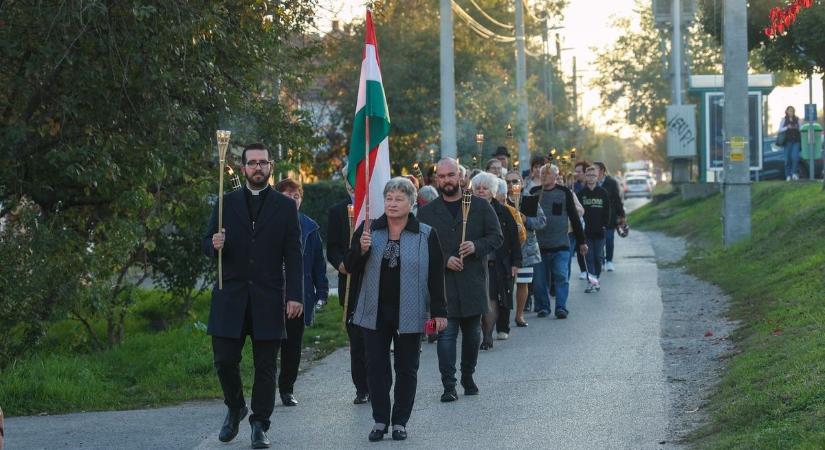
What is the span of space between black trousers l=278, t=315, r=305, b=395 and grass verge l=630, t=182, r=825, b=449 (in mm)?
2743

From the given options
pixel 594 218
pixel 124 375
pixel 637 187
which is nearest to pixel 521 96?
pixel 594 218

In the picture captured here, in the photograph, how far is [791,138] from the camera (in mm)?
30672

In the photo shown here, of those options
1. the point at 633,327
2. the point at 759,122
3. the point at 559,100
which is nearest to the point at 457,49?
the point at 759,122

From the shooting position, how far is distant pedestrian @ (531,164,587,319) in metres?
15.7

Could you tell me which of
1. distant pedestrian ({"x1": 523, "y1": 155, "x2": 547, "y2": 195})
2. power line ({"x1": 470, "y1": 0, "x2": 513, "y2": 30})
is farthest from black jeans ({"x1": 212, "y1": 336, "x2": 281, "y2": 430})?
power line ({"x1": 470, "y1": 0, "x2": 513, "y2": 30})

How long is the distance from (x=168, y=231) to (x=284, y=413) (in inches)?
330

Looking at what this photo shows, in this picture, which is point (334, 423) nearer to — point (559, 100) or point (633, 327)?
point (633, 327)

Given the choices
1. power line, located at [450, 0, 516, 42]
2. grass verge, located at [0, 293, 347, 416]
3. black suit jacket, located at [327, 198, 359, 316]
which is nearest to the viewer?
black suit jacket, located at [327, 198, 359, 316]

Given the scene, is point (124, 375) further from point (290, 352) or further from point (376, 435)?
point (376, 435)

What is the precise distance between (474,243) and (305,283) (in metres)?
1.25

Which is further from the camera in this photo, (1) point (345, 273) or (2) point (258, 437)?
(1) point (345, 273)

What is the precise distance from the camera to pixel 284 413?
9.91m

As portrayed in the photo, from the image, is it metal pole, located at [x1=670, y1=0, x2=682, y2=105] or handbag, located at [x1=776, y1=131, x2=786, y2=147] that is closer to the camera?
handbag, located at [x1=776, y1=131, x2=786, y2=147]

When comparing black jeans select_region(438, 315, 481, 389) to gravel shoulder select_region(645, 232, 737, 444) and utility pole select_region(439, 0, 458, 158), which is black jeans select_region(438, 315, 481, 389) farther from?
utility pole select_region(439, 0, 458, 158)
